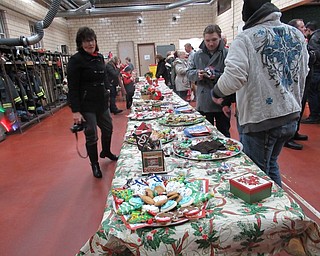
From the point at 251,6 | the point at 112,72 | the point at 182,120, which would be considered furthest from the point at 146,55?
the point at 251,6

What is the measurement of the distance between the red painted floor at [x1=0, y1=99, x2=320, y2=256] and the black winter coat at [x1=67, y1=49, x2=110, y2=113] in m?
0.87

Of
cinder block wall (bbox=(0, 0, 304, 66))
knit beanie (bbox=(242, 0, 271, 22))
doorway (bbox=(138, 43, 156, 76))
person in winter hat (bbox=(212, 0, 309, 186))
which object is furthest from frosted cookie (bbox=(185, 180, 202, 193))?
doorway (bbox=(138, 43, 156, 76))

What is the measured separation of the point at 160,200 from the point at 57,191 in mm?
2180

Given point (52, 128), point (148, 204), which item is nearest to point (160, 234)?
point (148, 204)

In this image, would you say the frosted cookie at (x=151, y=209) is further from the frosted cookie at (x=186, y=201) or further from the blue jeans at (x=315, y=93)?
the blue jeans at (x=315, y=93)

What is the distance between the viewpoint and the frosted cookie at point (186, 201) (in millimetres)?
898

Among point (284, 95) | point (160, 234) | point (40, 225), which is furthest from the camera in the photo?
point (40, 225)

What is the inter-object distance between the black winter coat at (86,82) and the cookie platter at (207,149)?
1.32 meters

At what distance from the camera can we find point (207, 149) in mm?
1371

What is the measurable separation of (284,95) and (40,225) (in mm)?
2053

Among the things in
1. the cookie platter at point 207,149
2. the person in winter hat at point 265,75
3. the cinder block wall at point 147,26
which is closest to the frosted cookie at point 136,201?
→ the cookie platter at point 207,149

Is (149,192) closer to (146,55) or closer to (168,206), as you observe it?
(168,206)

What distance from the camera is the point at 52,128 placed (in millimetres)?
5824

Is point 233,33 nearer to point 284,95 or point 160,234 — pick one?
point 284,95
